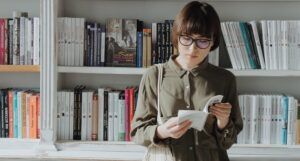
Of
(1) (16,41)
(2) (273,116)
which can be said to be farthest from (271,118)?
(1) (16,41)

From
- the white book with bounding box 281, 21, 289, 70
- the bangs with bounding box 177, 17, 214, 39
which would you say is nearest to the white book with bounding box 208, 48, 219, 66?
the white book with bounding box 281, 21, 289, 70

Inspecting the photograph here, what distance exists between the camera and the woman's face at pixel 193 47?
1.45 meters

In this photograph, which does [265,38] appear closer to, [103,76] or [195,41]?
[195,41]

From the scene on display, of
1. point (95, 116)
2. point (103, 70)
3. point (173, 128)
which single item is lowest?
point (95, 116)

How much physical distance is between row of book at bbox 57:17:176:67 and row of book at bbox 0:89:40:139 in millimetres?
265

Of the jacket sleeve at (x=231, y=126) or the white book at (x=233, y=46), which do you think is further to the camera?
the white book at (x=233, y=46)

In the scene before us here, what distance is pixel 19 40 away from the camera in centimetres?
218

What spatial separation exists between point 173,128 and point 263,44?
94cm

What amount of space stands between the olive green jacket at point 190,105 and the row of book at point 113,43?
25.6 inches

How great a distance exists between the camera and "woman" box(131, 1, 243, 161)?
143cm

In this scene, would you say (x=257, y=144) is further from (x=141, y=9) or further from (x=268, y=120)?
(x=141, y=9)

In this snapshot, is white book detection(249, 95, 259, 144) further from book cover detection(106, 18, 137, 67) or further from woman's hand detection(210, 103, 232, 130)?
woman's hand detection(210, 103, 232, 130)

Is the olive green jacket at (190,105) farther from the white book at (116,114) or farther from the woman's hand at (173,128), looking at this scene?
the white book at (116,114)

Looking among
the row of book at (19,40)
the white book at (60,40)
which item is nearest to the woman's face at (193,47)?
the white book at (60,40)
